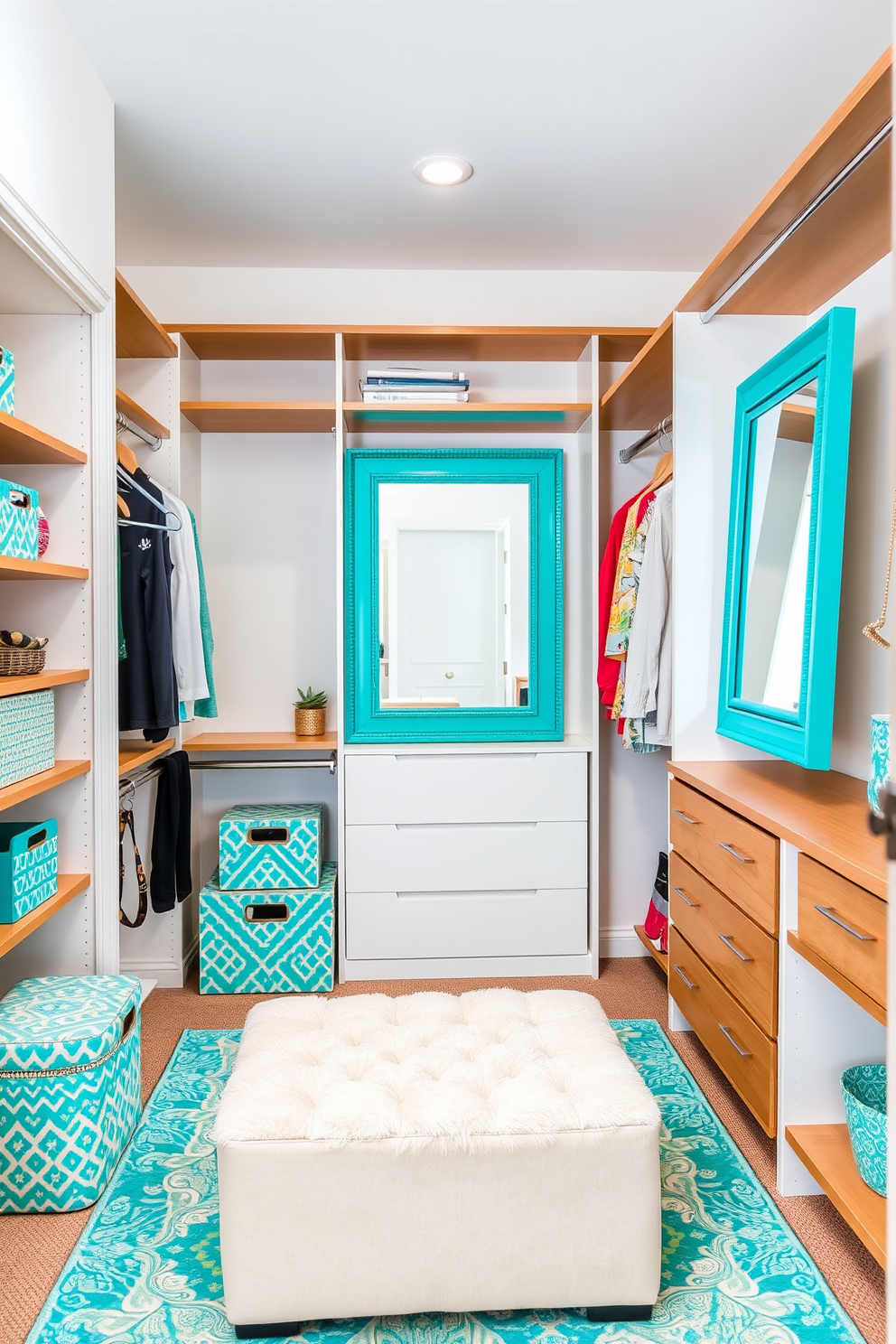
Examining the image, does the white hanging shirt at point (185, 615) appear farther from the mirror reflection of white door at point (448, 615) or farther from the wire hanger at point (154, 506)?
the mirror reflection of white door at point (448, 615)

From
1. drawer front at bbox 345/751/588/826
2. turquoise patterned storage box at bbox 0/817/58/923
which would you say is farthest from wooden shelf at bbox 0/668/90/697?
drawer front at bbox 345/751/588/826

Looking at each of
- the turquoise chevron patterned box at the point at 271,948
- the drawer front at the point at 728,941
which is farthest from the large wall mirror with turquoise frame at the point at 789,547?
the turquoise chevron patterned box at the point at 271,948

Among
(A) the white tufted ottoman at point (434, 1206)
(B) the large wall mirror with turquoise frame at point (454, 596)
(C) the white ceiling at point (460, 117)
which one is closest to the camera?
(A) the white tufted ottoman at point (434, 1206)

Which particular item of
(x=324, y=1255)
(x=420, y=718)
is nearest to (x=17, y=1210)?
(x=324, y=1255)

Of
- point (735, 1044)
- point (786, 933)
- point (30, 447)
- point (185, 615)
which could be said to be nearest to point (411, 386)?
Result: point (185, 615)

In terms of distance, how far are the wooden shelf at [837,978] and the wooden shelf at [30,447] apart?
1895mm

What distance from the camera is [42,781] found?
203 centimetres

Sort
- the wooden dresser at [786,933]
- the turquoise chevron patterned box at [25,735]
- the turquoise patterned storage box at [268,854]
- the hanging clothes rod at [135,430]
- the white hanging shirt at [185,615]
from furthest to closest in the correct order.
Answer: the turquoise patterned storage box at [268,854]
the white hanging shirt at [185,615]
the hanging clothes rod at [135,430]
the turquoise chevron patterned box at [25,735]
the wooden dresser at [786,933]

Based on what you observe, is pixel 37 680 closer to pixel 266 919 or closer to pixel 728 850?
pixel 266 919

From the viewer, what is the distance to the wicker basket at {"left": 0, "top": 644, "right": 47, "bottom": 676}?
1.96 meters

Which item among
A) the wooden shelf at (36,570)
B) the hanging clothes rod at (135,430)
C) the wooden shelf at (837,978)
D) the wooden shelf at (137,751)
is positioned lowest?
the wooden shelf at (837,978)

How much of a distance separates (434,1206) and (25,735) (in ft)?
4.21

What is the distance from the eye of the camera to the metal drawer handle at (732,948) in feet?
6.84

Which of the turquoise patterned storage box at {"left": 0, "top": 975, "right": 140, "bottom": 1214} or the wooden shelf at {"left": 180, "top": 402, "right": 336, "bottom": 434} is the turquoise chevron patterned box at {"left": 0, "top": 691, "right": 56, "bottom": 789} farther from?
the wooden shelf at {"left": 180, "top": 402, "right": 336, "bottom": 434}
